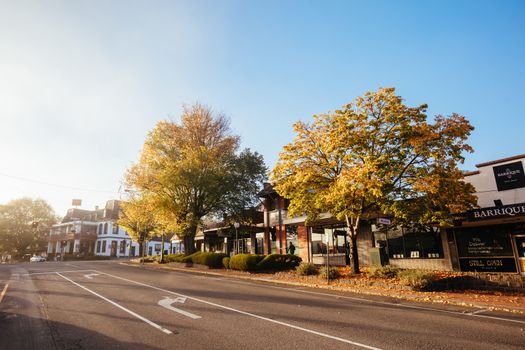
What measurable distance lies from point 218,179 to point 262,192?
5.12 metres

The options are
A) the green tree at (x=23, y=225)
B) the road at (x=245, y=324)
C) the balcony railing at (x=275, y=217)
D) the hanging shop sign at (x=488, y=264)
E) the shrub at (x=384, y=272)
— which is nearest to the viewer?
the road at (x=245, y=324)

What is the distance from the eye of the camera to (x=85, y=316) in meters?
8.50

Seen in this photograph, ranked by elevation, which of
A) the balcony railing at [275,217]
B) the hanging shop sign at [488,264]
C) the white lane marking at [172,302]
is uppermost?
the balcony railing at [275,217]

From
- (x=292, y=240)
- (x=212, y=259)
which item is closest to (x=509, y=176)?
(x=292, y=240)

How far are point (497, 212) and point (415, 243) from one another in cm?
563

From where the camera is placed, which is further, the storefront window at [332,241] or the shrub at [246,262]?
the shrub at [246,262]

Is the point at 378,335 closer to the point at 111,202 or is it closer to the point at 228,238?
the point at 228,238

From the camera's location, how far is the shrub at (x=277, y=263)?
22188 mm

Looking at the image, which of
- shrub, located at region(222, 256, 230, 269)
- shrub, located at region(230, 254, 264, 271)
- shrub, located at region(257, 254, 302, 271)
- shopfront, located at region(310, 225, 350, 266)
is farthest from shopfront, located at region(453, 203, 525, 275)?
shrub, located at region(222, 256, 230, 269)

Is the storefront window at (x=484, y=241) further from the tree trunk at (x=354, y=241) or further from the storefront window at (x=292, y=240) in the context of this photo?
the storefront window at (x=292, y=240)

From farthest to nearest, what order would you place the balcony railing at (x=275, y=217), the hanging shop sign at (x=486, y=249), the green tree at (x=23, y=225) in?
the green tree at (x=23, y=225) < the balcony railing at (x=275, y=217) < the hanging shop sign at (x=486, y=249)

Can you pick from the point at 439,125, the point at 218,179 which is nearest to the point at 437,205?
the point at 439,125

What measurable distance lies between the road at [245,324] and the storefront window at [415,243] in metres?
8.51

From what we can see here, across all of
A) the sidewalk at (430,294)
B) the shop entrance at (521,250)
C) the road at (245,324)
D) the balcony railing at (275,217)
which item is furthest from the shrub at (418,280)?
the balcony railing at (275,217)
